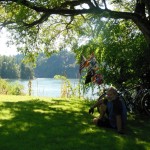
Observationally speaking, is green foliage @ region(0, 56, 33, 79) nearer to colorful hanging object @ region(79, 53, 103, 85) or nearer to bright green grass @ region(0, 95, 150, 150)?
colorful hanging object @ region(79, 53, 103, 85)

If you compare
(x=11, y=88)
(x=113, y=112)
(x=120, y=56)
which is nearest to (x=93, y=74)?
(x=120, y=56)

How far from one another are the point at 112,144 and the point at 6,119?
12.0 feet

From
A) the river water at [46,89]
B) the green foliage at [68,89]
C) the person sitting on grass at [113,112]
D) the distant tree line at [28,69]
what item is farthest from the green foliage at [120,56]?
the distant tree line at [28,69]

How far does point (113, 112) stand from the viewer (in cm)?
983

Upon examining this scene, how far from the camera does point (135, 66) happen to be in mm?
13352

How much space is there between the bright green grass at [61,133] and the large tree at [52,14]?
138 inches

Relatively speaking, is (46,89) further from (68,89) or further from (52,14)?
(52,14)

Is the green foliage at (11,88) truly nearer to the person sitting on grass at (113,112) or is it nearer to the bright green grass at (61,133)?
the bright green grass at (61,133)

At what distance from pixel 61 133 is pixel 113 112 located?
164cm

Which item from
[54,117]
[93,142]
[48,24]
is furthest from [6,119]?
[48,24]

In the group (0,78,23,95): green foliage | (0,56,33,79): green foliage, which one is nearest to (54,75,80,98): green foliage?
(0,78,23,95): green foliage

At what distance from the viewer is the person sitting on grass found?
32.0ft

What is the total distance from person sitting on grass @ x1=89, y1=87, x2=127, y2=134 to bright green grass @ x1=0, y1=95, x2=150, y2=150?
0.85 ft

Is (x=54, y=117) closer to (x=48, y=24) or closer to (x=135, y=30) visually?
(x=135, y=30)
